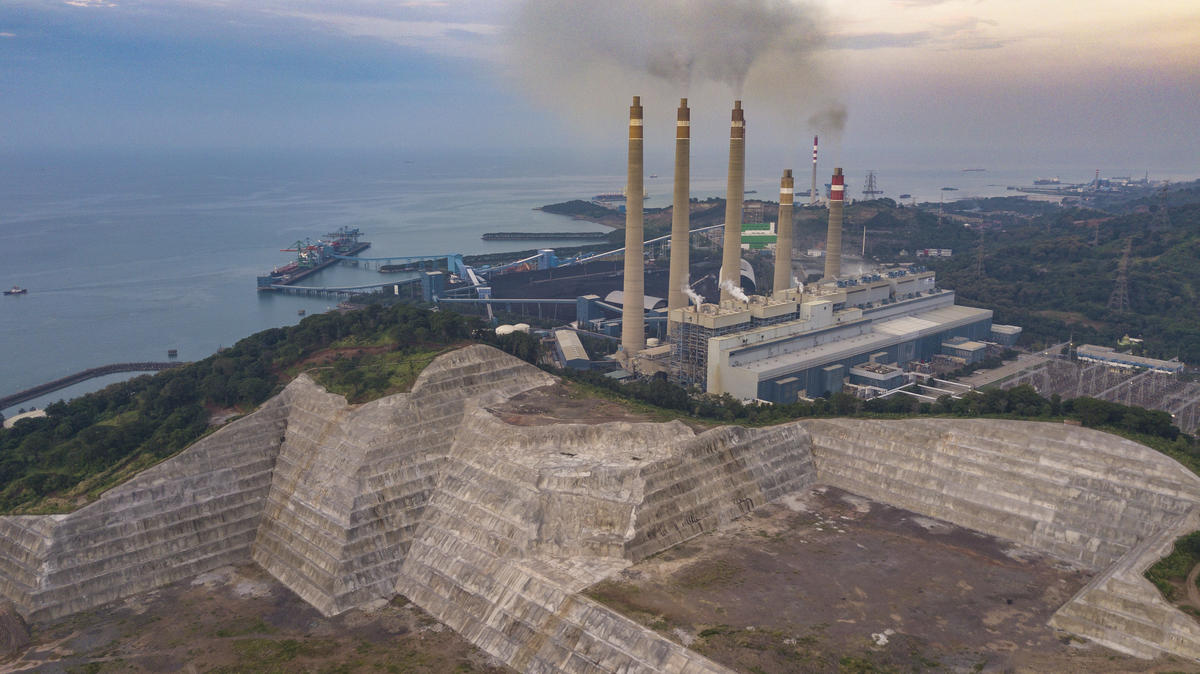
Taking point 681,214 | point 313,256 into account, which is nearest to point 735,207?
point 681,214

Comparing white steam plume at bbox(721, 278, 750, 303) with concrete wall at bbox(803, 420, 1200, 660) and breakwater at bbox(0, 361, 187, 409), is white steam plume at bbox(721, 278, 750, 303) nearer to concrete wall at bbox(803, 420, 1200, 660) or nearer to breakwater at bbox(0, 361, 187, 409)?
concrete wall at bbox(803, 420, 1200, 660)

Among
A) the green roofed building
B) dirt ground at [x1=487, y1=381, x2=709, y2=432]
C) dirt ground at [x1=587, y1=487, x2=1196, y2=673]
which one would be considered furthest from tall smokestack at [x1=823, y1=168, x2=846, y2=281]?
dirt ground at [x1=587, y1=487, x2=1196, y2=673]

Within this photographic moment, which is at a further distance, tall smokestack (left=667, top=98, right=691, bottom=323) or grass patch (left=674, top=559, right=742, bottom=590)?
tall smokestack (left=667, top=98, right=691, bottom=323)

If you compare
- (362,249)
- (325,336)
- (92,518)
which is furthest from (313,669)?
(362,249)

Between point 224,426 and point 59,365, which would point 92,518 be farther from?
point 59,365

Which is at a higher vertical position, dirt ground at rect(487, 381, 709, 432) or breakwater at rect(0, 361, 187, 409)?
dirt ground at rect(487, 381, 709, 432)

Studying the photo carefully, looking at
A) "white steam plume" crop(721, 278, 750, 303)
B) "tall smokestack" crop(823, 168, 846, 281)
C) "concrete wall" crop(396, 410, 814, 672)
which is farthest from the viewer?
"tall smokestack" crop(823, 168, 846, 281)
